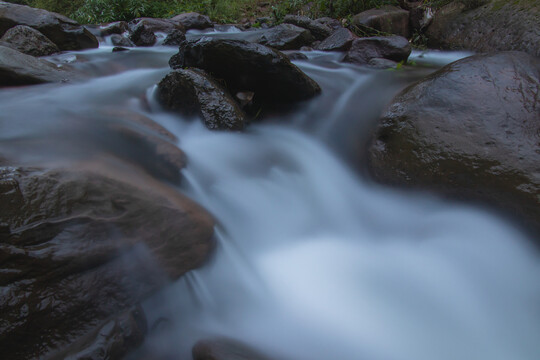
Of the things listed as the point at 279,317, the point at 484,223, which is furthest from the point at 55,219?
the point at 484,223

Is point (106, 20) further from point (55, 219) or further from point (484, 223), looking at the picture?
point (484, 223)

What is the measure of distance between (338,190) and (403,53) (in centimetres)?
352

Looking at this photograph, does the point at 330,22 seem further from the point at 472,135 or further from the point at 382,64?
the point at 472,135

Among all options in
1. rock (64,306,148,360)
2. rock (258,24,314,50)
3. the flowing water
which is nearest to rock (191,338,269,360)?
the flowing water

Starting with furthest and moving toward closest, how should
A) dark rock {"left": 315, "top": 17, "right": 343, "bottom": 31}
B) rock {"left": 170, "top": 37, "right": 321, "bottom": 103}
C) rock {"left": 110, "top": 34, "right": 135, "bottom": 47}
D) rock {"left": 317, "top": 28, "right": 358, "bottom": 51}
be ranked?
dark rock {"left": 315, "top": 17, "right": 343, "bottom": 31}, rock {"left": 110, "top": 34, "right": 135, "bottom": 47}, rock {"left": 317, "top": 28, "right": 358, "bottom": 51}, rock {"left": 170, "top": 37, "right": 321, "bottom": 103}

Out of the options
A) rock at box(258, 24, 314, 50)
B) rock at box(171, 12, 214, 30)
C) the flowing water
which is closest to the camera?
the flowing water

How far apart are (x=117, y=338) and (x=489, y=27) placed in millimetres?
6557

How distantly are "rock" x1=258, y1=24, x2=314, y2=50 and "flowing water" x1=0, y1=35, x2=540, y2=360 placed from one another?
3.49m

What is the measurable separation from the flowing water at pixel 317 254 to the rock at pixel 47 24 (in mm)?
3295

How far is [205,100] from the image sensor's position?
315cm

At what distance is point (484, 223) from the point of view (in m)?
2.31

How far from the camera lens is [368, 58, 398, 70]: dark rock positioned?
4.93m

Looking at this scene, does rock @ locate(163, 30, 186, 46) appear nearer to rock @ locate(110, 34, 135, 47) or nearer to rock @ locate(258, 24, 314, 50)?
rock @ locate(110, 34, 135, 47)

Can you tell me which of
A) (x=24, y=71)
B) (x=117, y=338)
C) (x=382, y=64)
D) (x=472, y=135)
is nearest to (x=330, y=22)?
(x=382, y=64)
